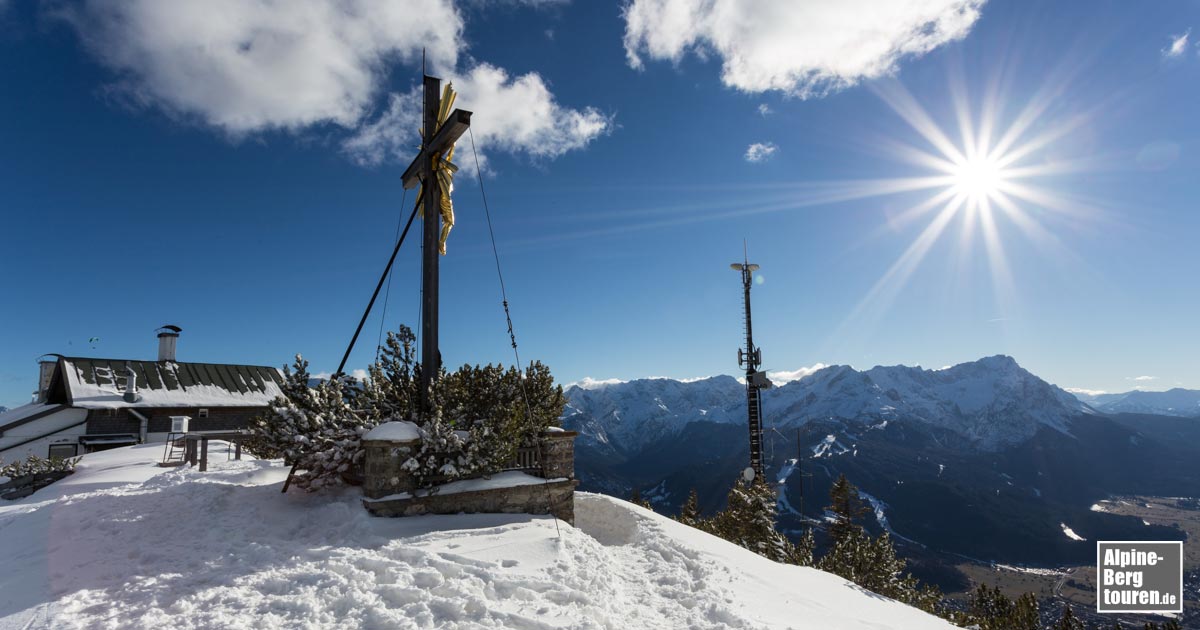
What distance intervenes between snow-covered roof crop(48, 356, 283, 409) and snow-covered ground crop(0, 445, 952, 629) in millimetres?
18698

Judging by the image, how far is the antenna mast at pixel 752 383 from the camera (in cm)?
2633

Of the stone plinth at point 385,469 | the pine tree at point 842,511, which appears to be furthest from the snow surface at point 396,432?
the pine tree at point 842,511

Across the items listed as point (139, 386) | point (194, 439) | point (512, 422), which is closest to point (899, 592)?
point (512, 422)

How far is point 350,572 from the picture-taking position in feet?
23.4

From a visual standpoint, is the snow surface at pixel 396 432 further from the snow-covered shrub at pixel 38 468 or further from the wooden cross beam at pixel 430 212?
the snow-covered shrub at pixel 38 468

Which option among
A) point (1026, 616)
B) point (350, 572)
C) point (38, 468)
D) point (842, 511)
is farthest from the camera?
point (842, 511)

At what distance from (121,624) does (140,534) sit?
3.54m

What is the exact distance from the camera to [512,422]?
1141 centimetres

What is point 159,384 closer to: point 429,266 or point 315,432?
point 315,432

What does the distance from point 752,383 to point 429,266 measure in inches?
766

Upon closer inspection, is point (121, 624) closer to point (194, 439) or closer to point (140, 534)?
point (140, 534)

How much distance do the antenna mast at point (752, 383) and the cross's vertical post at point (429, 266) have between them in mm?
17952

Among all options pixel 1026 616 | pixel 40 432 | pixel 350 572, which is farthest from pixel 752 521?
pixel 40 432

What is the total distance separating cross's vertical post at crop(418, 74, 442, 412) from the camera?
38.1 feet
